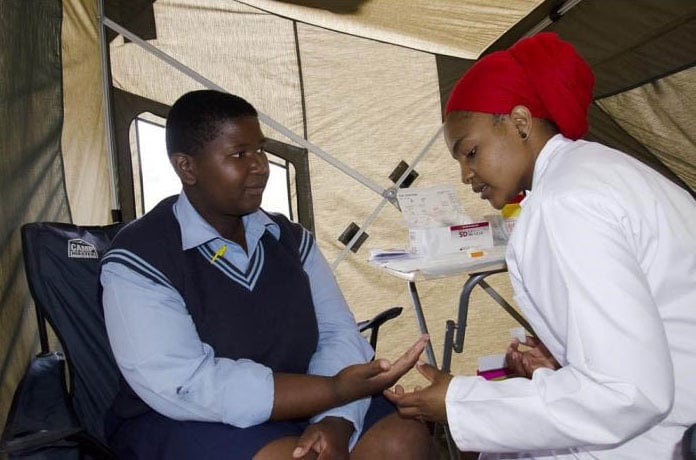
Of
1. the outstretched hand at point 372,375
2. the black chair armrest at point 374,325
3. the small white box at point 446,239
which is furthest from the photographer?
the small white box at point 446,239

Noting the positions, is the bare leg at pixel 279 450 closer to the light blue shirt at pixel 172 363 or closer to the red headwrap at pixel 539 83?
the light blue shirt at pixel 172 363

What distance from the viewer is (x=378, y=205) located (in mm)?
2902

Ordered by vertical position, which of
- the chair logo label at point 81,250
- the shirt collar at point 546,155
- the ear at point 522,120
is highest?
the ear at point 522,120

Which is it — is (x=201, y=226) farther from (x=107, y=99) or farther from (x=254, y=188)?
(x=107, y=99)

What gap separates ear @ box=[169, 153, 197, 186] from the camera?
1.44 m

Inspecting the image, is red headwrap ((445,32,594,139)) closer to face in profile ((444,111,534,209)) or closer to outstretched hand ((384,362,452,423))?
face in profile ((444,111,534,209))

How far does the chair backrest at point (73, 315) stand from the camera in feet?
5.01

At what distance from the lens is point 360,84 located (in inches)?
115

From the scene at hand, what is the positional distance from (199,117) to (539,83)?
735 millimetres

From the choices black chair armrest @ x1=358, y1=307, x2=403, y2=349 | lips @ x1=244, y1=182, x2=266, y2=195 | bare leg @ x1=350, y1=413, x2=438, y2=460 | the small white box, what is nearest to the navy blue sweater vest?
lips @ x1=244, y1=182, x2=266, y2=195

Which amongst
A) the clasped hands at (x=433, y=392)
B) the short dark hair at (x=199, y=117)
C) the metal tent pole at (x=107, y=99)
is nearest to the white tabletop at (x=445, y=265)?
the clasped hands at (x=433, y=392)

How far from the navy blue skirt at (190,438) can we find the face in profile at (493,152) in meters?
0.62

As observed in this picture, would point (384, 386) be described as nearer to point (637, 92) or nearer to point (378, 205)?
point (378, 205)

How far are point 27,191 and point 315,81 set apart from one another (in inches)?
59.8
